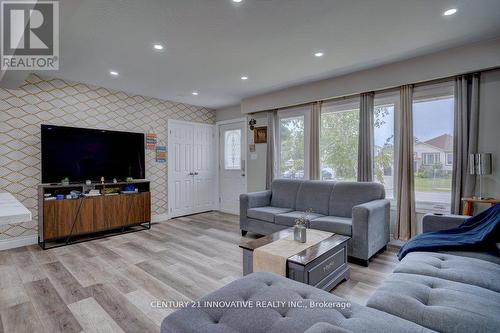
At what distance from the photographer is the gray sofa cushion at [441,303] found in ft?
3.49

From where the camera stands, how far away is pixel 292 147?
4.73 m

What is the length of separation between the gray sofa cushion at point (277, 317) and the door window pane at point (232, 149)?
4444 mm

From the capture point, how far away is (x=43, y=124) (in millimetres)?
3689

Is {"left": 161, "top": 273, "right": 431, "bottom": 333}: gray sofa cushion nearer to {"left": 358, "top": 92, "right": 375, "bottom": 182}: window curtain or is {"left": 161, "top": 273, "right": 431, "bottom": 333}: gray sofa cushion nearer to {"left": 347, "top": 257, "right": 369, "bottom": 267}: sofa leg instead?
{"left": 347, "top": 257, "right": 369, "bottom": 267}: sofa leg

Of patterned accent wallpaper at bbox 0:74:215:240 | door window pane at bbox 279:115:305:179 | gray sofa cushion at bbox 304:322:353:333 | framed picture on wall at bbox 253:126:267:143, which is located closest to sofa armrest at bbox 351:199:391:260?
door window pane at bbox 279:115:305:179

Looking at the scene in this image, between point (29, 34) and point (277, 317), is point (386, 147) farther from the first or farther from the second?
point (29, 34)

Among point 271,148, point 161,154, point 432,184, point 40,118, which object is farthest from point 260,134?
point 40,118

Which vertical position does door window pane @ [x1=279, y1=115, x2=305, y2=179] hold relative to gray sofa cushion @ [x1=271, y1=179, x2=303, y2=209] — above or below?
above

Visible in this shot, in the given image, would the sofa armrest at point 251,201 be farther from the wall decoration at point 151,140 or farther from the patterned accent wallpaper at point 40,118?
the wall decoration at point 151,140

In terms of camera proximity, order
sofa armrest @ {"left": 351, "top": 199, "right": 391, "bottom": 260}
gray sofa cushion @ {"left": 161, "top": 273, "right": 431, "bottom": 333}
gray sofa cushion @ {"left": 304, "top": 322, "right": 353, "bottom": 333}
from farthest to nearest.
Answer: sofa armrest @ {"left": 351, "top": 199, "right": 391, "bottom": 260}, gray sofa cushion @ {"left": 161, "top": 273, "right": 431, "bottom": 333}, gray sofa cushion @ {"left": 304, "top": 322, "right": 353, "bottom": 333}

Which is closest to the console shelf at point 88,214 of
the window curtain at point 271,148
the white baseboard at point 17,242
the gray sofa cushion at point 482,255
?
the white baseboard at point 17,242

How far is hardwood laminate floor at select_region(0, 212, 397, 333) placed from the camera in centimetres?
191

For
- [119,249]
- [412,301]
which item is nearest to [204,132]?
[119,249]

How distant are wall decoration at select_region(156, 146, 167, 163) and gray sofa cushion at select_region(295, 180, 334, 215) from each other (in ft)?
9.53
